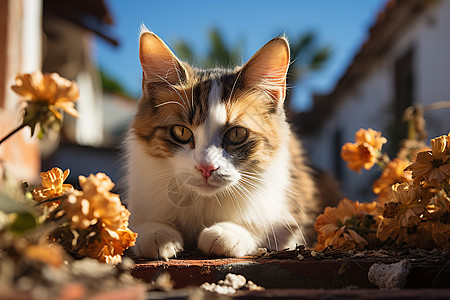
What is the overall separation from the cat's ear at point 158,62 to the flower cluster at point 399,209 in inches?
29.0

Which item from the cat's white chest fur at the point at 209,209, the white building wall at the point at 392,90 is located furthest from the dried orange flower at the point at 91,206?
the white building wall at the point at 392,90

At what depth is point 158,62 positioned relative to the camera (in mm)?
1699

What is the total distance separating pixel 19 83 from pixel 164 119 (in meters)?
0.86

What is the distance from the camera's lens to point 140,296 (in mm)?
560

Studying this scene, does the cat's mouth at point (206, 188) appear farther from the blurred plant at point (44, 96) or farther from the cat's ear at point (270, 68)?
the blurred plant at point (44, 96)

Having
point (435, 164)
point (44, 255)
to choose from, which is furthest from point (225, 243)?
point (44, 255)

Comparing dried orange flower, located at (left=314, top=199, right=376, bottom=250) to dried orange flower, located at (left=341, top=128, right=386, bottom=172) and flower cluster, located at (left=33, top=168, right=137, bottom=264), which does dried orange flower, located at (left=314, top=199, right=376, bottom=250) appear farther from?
flower cluster, located at (left=33, top=168, right=137, bottom=264)

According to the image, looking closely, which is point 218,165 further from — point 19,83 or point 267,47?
point 19,83

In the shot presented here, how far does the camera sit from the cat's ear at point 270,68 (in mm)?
1644

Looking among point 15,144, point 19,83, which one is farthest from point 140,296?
point 15,144

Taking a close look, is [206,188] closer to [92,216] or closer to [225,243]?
[225,243]

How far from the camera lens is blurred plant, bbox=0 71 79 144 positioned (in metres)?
0.78

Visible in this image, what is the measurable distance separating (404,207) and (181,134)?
798mm

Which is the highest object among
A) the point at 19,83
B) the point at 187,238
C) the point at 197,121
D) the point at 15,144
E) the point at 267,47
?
the point at 15,144
